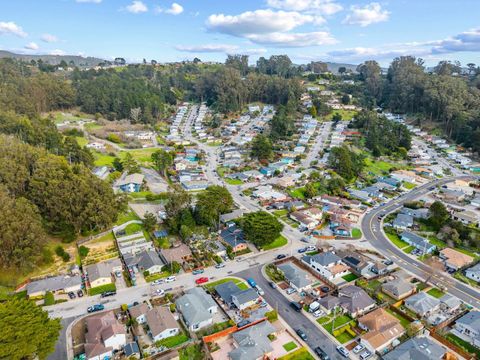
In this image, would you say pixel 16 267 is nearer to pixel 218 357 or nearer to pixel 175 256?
pixel 175 256

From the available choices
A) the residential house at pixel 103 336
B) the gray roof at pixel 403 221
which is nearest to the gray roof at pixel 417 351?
the residential house at pixel 103 336

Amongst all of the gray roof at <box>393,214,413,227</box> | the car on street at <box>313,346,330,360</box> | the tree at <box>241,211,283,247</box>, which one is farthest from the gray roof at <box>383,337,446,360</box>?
the gray roof at <box>393,214,413,227</box>

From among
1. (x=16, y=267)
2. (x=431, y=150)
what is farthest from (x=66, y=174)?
(x=431, y=150)

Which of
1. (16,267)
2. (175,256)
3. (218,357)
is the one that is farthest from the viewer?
(175,256)

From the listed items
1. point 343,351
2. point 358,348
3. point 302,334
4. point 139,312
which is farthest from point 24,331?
point 358,348

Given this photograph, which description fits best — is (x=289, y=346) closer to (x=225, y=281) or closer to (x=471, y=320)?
(x=225, y=281)

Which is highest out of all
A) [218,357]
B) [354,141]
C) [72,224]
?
[354,141]
